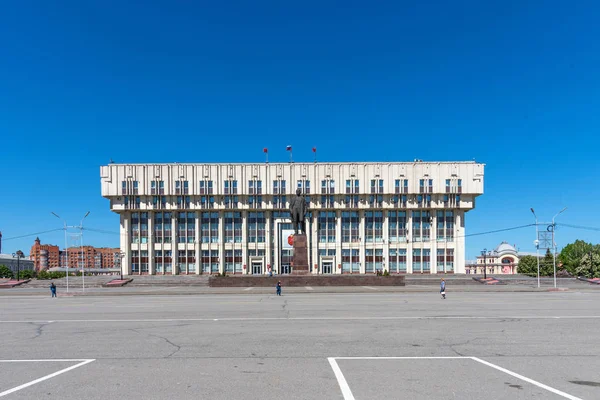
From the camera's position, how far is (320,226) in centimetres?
8656

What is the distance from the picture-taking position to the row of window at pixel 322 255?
8506 cm

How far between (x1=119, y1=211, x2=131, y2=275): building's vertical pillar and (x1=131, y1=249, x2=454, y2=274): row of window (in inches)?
38.4

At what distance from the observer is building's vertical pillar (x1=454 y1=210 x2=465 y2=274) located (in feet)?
277

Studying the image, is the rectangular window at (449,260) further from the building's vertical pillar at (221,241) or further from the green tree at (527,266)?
the building's vertical pillar at (221,241)

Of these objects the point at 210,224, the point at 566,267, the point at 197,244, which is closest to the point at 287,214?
the point at 210,224

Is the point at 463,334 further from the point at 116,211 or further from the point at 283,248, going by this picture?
the point at 116,211

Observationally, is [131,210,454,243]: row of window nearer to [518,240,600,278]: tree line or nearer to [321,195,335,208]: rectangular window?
[321,195,335,208]: rectangular window

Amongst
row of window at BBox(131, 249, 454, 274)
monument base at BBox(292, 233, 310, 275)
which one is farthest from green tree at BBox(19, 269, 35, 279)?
monument base at BBox(292, 233, 310, 275)

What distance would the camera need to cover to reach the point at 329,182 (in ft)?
280

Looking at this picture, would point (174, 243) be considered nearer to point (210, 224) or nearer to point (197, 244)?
point (197, 244)

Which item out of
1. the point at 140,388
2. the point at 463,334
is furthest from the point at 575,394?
the point at 140,388

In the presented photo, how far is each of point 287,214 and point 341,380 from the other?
7804 centimetres

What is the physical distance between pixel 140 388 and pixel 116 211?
8497cm

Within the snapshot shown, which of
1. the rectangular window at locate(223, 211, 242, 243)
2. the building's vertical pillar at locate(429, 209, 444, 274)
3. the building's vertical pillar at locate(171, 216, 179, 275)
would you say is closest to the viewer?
the building's vertical pillar at locate(429, 209, 444, 274)
